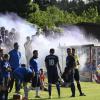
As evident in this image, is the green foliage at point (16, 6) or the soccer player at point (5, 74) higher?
the green foliage at point (16, 6)

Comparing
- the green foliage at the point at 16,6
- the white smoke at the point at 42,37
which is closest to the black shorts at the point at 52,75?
the white smoke at the point at 42,37

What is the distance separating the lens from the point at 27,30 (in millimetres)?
41375

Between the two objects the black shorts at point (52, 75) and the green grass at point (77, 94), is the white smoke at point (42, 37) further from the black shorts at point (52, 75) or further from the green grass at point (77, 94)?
the black shorts at point (52, 75)

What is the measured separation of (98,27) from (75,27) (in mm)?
2247

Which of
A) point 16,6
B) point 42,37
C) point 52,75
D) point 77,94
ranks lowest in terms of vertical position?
point 77,94

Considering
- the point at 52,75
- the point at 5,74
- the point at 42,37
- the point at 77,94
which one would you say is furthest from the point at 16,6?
the point at 5,74

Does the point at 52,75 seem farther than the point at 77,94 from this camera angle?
No

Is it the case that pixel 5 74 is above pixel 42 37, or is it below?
below

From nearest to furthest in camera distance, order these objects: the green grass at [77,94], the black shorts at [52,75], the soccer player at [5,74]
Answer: the soccer player at [5,74]
the green grass at [77,94]
the black shorts at [52,75]

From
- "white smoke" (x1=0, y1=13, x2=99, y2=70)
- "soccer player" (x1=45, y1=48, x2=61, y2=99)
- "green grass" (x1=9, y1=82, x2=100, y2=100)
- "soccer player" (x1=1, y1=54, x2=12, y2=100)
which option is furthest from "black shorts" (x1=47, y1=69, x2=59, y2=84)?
"white smoke" (x1=0, y1=13, x2=99, y2=70)

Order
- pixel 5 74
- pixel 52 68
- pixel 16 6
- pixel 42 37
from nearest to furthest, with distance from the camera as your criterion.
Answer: pixel 5 74
pixel 52 68
pixel 42 37
pixel 16 6

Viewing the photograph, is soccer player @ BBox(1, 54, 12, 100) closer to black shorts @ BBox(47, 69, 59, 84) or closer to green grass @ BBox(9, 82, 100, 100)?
green grass @ BBox(9, 82, 100, 100)

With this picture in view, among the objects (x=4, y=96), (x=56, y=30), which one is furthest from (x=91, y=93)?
(x=56, y=30)

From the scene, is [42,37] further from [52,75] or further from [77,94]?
[52,75]
